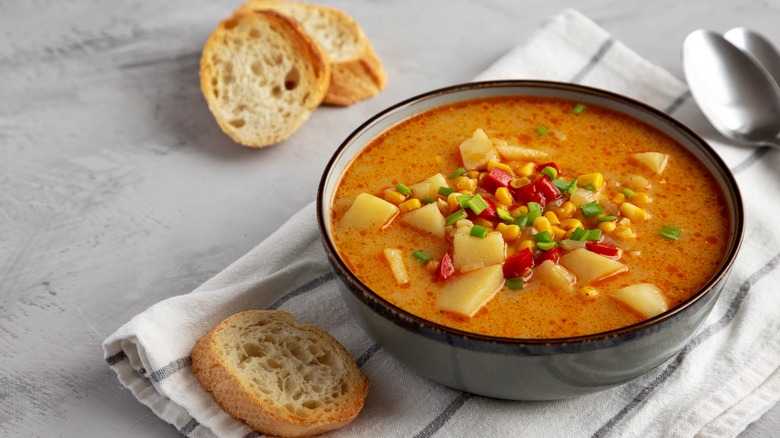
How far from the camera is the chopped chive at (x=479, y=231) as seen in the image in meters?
3.34

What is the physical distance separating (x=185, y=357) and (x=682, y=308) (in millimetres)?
1798

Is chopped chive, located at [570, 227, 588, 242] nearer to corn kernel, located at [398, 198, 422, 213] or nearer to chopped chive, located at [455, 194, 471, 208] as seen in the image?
chopped chive, located at [455, 194, 471, 208]

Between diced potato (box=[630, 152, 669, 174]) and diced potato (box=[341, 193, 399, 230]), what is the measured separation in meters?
1.03

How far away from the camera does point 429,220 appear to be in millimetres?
3488

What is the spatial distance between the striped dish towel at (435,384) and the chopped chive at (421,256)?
462 mm

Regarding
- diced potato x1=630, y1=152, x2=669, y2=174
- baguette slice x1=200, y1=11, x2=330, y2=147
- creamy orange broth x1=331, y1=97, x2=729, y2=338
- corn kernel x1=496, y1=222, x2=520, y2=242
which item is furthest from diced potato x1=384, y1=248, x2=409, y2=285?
baguette slice x1=200, y1=11, x2=330, y2=147

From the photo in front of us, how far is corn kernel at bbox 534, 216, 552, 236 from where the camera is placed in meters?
3.39

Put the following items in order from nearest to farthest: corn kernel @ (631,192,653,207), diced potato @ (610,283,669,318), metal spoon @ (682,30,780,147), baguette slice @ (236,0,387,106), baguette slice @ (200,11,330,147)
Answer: diced potato @ (610,283,669,318), corn kernel @ (631,192,653,207), metal spoon @ (682,30,780,147), baguette slice @ (200,11,330,147), baguette slice @ (236,0,387,106)

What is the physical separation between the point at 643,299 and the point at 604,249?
0.83ft

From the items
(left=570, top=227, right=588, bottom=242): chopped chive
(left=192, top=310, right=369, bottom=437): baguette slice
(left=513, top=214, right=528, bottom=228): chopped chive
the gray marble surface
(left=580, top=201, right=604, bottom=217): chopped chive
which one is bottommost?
the gray marble surface

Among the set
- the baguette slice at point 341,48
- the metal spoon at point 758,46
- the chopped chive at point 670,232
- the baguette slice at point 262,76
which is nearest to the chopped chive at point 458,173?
the chopped chive at point 670,232

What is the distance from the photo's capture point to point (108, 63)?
543 cm

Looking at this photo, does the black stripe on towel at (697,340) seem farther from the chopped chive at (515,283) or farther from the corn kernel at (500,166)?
the corn kernel at (500,166)

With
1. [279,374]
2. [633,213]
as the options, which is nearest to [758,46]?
[633,213]
